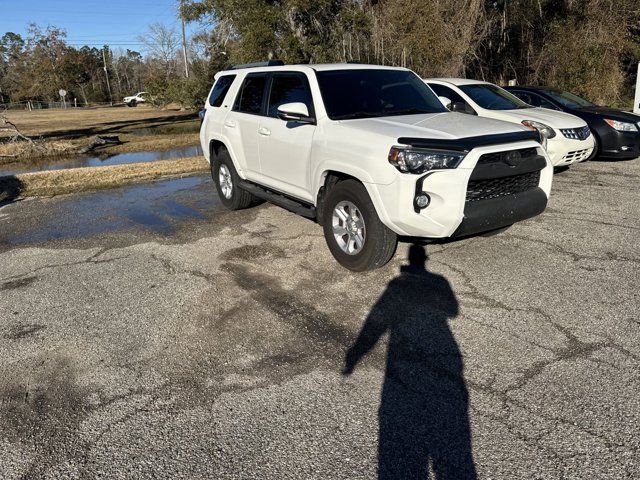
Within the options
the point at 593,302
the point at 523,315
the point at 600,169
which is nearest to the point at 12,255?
the point at 523,315

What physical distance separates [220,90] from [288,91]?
2.09m

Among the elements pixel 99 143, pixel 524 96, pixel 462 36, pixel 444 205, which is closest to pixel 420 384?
pixel 444 205

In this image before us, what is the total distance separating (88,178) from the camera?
1087cm

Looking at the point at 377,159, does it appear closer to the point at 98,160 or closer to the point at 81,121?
the point at 98,160

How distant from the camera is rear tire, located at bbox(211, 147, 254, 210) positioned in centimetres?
707

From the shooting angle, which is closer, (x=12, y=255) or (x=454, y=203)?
(x=454, y=203)

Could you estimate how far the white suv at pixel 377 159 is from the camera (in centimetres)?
414

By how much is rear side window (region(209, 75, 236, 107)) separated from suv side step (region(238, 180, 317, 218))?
140cm

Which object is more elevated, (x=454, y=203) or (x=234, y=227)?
(x=454, y=203)

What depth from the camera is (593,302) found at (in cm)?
416

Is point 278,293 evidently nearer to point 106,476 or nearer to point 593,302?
point 106,476

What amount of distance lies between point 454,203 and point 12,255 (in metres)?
5.15

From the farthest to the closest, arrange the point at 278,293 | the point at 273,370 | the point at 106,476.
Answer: the point at 278,293 < the point at 273,370 < the point at 106,476

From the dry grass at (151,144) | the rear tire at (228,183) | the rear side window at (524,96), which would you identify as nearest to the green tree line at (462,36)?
the dry grass at (151,144)
